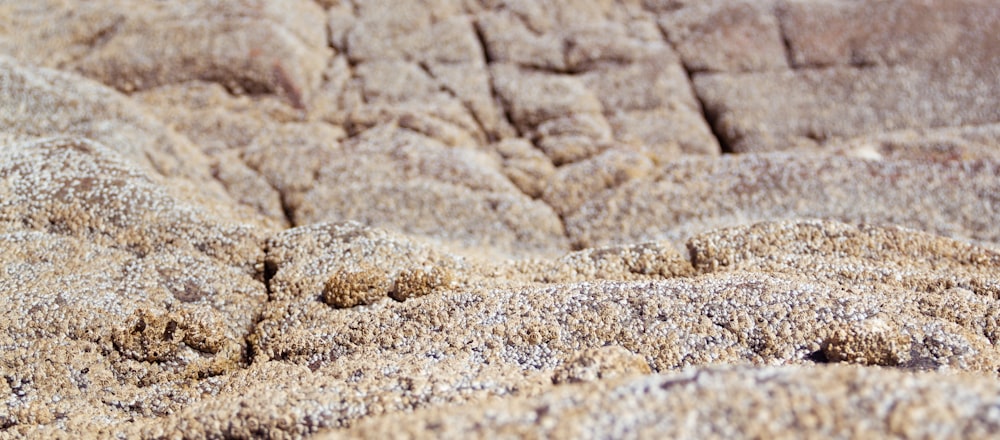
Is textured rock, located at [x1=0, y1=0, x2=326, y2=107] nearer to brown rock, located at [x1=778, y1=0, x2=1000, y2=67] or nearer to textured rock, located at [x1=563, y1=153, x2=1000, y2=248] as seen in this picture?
textured rock, located at [x1=563, y1=153, x2=1000, y2=248]

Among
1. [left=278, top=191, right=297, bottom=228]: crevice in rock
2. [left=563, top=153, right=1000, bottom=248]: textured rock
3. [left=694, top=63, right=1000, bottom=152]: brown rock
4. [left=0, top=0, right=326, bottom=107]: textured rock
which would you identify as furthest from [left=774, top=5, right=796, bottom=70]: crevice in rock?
[left=278, top=191, right=297, bottom=228]: crevice in rock

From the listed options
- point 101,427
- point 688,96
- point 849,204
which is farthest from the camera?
point 688,96

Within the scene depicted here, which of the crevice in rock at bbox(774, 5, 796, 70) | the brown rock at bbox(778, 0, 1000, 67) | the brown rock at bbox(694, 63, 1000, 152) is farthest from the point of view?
the crevice in rock at bbox(774, 5, 796, 70)

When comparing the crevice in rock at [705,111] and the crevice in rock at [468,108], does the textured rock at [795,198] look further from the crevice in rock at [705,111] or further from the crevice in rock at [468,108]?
the crevice in rock at [468,108]

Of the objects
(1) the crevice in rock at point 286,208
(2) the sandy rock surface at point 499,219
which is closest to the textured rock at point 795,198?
(2) the sandy rock surface at point 499,219

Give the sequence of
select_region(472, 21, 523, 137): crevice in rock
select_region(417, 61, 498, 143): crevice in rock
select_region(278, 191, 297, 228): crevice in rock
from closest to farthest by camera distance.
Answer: select_region(278, 191, 297, 228): crevice in rock → select_region(417, 61, 498, 143): crevice in rock → select_region(472, 21, 523, 137): crevice in rock

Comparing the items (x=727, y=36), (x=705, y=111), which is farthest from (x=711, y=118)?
(x=727, y=36)

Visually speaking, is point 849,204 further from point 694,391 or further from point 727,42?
point 694,391

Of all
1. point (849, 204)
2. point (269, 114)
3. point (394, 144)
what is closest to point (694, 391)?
point (849, 204)

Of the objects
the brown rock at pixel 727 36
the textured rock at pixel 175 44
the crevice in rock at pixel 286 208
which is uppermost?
the brown rock at pixel 727 36
